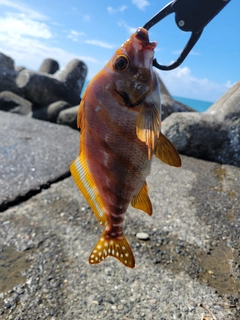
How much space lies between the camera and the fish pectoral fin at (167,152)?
4.09 ft

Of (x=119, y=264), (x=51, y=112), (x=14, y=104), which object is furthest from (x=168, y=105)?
(x=119, y=264)

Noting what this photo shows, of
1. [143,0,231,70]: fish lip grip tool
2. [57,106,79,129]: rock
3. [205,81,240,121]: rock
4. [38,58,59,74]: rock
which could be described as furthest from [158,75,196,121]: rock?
[143,0,231,70]: fish lip grip tool

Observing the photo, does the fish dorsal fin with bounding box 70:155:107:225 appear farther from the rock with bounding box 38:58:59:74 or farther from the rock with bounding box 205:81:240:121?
the rock with bounding box 38:58:59:74

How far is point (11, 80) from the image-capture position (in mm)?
9250

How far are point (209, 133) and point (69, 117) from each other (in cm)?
356

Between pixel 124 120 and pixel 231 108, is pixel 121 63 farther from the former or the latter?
pixel 231 108

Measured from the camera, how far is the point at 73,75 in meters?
9.77

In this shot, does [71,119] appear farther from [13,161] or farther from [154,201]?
[154,201]

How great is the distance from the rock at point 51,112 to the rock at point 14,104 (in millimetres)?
314

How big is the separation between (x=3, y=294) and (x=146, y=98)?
2226 millimetres

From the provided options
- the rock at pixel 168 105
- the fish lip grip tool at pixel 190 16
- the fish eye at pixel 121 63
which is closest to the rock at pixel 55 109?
the rock at pixel 168 105

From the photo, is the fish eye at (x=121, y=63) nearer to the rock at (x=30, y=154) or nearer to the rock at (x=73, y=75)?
the rock at (x=30, y=154)

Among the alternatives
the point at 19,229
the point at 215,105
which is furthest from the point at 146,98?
the point at 215,105

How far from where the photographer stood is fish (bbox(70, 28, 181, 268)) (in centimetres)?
125
